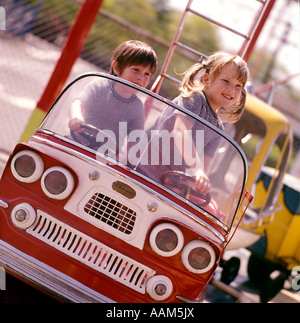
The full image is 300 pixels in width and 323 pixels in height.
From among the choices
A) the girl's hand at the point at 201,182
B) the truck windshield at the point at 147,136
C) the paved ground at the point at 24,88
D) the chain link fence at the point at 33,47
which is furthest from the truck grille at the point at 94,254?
the chain link fence at the point at 33,47

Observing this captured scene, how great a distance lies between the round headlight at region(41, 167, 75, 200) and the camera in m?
2.76

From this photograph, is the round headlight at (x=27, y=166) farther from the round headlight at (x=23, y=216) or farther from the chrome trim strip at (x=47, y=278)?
the chrome trim strip at (x=47, y=278)

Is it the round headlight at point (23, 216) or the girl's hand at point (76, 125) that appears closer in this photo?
the round headlight at point (23, 216)

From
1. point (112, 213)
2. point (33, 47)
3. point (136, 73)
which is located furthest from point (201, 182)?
point (33, 47)

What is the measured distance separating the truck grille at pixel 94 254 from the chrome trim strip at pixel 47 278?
0.12 meters

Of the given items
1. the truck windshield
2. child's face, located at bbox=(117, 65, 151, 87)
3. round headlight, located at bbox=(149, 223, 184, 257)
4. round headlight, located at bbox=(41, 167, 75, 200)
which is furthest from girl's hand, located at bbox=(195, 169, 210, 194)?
child's face, located at bbox=(117, 65, 151, 87)

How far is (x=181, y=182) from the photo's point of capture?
115 inches

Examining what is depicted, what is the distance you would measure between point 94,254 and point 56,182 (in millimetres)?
438

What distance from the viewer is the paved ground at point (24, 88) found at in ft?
18.9

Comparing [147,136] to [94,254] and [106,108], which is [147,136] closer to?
[106,108]

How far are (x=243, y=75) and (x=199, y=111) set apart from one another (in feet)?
1.28
